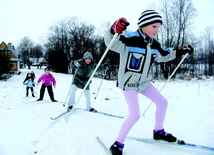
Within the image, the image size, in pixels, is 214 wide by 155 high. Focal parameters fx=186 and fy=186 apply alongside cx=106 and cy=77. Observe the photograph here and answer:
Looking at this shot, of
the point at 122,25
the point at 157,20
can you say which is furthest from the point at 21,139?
the point at 157,20

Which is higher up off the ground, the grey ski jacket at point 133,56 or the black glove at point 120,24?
the black glove at point 120,24

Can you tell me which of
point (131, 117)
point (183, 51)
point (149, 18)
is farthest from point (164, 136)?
point (149, 18)

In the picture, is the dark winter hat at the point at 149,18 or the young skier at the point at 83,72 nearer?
the dark winter hat at the point at 149,18

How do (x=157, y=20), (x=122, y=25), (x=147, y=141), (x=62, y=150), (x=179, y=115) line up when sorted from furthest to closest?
1. (x=179, y=115)
2. (x=147, y=141)
3. (x=62, y=150)
4. (x=157, y=20)
5. (x=122, y=25)

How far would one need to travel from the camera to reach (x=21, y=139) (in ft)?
11.6

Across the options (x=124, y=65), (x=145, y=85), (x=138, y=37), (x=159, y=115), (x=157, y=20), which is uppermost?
(x=157, y=20)

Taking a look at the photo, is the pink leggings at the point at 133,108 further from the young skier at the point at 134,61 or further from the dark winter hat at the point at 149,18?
the dark winter hat at the point at 149,18

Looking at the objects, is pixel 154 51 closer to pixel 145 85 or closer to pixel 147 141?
pixel 145 85

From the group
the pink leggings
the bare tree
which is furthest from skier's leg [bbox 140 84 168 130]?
the bare tree

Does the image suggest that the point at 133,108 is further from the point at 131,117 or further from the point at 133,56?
the point at 133,56

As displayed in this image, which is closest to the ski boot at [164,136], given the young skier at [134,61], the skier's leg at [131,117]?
the young skier at [134,61]

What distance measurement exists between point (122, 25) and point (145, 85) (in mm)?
1045

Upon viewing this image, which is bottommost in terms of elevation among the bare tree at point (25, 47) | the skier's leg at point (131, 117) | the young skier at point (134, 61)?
the skier's leg at point (131, 117)

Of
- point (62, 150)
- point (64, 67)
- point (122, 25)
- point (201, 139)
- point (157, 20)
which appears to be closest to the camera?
point (122, 25)
